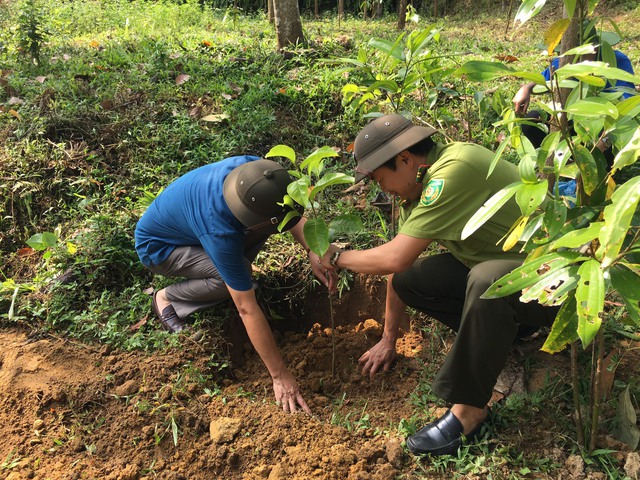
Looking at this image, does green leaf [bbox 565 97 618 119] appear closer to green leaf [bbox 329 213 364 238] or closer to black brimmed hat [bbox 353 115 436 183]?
black brimmed hat [bbox 353 115 436 183]

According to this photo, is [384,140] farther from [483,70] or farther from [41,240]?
[41,240]

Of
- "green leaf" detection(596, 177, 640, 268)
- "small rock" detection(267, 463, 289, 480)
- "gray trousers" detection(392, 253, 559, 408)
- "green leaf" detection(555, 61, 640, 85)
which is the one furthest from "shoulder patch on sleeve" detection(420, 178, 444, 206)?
"small rock" detection(267, 463, 289, 480)

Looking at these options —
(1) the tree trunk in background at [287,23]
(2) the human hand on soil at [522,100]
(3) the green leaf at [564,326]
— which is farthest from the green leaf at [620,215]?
(1) the tree trunk in background at [287,23]

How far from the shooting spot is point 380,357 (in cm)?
261

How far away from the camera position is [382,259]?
212 cm

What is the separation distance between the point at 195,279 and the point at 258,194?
2.93 ft

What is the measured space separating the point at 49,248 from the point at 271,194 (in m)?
1.83

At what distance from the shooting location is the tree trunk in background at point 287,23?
4953mm

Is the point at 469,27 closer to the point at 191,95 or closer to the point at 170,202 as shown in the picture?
the point at 191,95

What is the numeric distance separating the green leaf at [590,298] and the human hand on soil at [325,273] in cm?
122

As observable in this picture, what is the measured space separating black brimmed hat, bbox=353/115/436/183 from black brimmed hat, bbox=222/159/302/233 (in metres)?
0.34

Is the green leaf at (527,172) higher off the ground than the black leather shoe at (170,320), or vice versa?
the green leaf at (527,172)

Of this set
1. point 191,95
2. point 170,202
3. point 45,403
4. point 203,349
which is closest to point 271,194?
point 170,202

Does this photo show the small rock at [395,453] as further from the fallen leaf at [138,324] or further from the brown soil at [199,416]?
the fallen leaf at [138,324]
